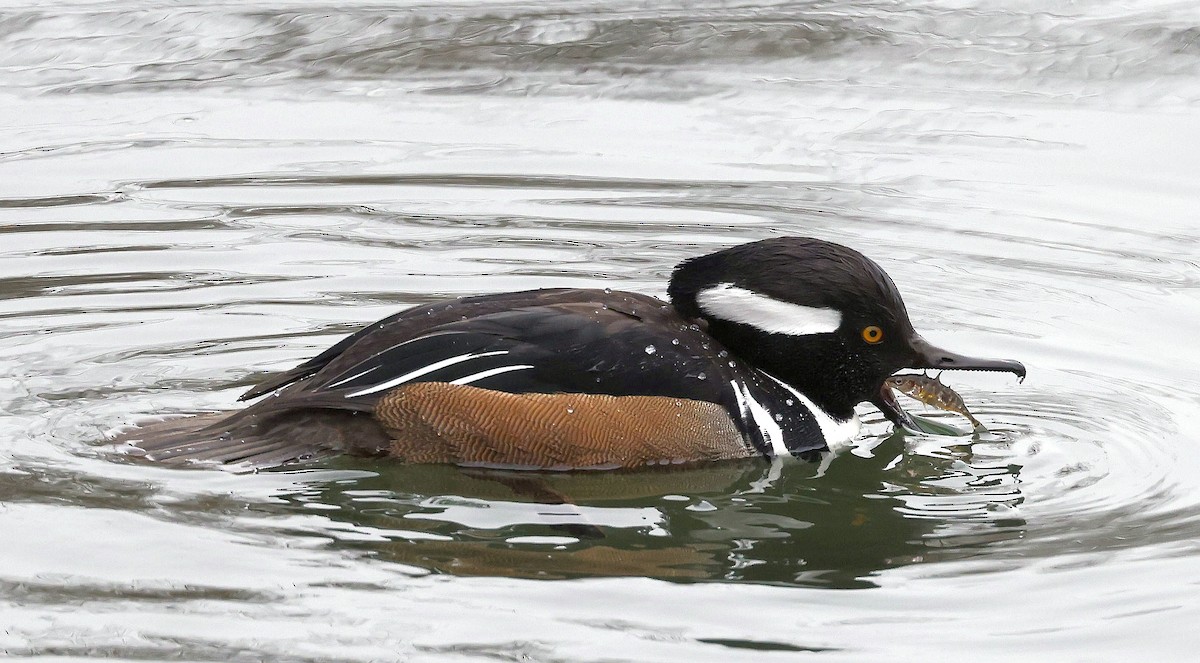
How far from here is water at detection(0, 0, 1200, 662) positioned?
5223 millimetres

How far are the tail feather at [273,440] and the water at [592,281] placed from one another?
12 centimetres

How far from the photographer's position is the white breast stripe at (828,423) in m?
6.91

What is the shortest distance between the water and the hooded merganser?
15cm

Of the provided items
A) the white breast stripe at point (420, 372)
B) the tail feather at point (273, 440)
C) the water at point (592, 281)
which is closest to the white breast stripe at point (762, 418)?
the water at point (592, 281)

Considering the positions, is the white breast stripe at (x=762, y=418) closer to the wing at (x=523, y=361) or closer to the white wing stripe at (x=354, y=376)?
the wing at (x=523, y=361)

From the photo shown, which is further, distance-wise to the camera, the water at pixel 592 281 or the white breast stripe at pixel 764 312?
the white breast stripe at pixel 764 312

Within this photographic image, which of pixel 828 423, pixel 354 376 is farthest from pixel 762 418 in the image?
pixel 354 376

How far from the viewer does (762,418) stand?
22.0 ft

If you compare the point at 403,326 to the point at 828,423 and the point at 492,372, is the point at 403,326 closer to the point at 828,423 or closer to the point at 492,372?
the point at 492,372

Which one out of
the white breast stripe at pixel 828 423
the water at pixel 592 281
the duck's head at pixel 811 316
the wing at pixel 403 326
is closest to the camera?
the water at pixel 592 281

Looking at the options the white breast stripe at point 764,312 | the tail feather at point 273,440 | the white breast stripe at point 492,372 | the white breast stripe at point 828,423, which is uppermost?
the white breast stripe at point 764,312

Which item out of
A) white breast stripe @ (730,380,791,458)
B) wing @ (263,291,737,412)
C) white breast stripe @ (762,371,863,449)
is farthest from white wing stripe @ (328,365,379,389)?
white breast stripe @ (762,371,863,449)

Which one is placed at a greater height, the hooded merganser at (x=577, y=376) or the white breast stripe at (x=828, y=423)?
the hooded merganser at (x=577, y=376)

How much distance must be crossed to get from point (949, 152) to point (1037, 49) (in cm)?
204
